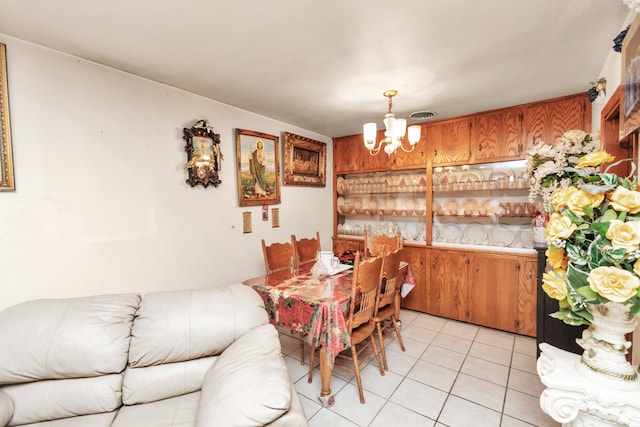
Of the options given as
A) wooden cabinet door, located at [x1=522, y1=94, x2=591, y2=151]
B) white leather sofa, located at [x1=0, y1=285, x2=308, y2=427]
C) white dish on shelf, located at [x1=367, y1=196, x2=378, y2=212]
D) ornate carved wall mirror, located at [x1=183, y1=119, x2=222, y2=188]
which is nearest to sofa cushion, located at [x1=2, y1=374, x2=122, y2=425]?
white leather sofa, located at [x1=0, y1=285, x2=308, y2=427]

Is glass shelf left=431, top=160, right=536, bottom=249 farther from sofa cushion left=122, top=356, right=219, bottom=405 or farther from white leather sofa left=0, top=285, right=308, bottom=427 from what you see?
sofa cushion left=122, top=356, right=219, bottom=405

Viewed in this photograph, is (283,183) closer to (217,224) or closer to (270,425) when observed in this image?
(217,224)

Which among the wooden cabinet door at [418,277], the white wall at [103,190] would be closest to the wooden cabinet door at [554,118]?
the wooden cabinet door at [418,277]

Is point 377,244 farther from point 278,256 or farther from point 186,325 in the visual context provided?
point 186,325

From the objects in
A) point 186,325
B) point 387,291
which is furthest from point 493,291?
point 186,325

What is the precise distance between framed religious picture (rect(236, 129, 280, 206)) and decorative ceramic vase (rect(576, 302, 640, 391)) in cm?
275

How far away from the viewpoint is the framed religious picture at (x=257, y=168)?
9.62ft

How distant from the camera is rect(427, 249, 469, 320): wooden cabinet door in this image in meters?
3.28

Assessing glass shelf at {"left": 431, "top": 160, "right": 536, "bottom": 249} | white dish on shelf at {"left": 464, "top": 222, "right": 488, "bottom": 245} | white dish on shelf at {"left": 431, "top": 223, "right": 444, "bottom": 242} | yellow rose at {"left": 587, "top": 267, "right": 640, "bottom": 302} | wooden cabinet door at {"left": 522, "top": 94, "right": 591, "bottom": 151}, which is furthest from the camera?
white dish on shelf at {"left": 431, "top": 223, "right": 444, "bottom": 242}

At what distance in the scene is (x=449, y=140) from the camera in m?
3.37

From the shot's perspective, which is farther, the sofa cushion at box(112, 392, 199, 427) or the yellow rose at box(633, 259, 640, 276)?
the sofa cushion at box(112, 392, 199, 427)

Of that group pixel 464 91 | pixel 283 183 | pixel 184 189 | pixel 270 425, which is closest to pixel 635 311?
pixel 270 425

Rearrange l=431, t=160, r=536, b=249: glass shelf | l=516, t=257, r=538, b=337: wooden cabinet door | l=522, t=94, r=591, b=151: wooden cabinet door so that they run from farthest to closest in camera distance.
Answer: l=431, t=160, r=536, b=249: glass shelf < l=516, t=257, r=538, b=337: wooden cabinet door < l=522, t=94, r=591, b=151: wooden cabinet door

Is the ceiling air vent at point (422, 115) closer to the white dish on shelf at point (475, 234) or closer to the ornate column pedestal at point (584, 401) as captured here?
the white dish on shelf at point (475, 234)
